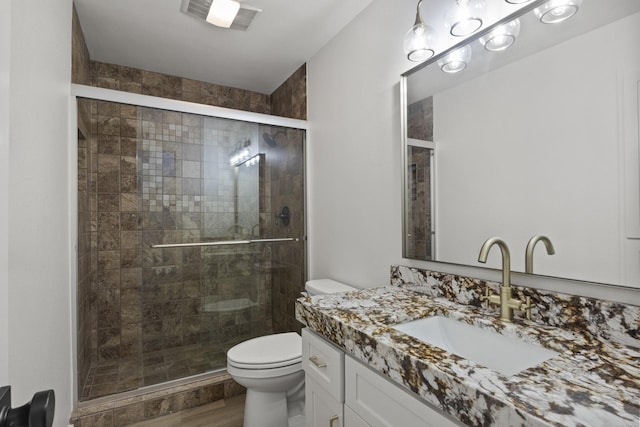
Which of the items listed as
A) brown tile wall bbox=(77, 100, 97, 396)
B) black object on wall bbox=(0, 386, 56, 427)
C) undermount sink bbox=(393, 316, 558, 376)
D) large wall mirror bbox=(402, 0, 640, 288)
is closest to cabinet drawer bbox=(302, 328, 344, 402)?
undermount sink bbox=(393, 316, 558, 376)

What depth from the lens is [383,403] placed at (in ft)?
2.90

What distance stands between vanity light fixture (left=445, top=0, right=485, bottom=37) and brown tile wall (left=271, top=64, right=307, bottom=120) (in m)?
1.56

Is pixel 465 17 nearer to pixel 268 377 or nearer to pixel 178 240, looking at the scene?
pixel 268 377

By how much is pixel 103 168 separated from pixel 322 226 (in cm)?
171

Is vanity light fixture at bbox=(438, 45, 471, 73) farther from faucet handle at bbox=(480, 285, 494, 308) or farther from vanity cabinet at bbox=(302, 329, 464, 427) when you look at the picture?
vanity cabinet at bbox=(302, 329, 464, 427)

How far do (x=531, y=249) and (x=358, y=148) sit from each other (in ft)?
3.83

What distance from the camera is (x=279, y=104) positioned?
10.5 feet

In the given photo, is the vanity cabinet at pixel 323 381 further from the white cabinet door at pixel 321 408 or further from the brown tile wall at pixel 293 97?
the brown tile wall at pixel 293 97

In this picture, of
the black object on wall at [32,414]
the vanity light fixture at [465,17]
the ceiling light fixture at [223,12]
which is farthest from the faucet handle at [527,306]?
the ceiling light fixture at [223,12]

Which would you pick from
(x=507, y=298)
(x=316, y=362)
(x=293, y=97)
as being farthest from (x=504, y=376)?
(x=293, y=97)

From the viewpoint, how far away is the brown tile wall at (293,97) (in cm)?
271

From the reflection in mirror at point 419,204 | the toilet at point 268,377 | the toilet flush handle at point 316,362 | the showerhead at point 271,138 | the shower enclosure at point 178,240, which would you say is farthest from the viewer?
the showerhead at point 271,138

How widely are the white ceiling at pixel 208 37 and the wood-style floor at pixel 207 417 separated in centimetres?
246

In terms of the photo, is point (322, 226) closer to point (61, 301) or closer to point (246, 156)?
point (246, 156)
